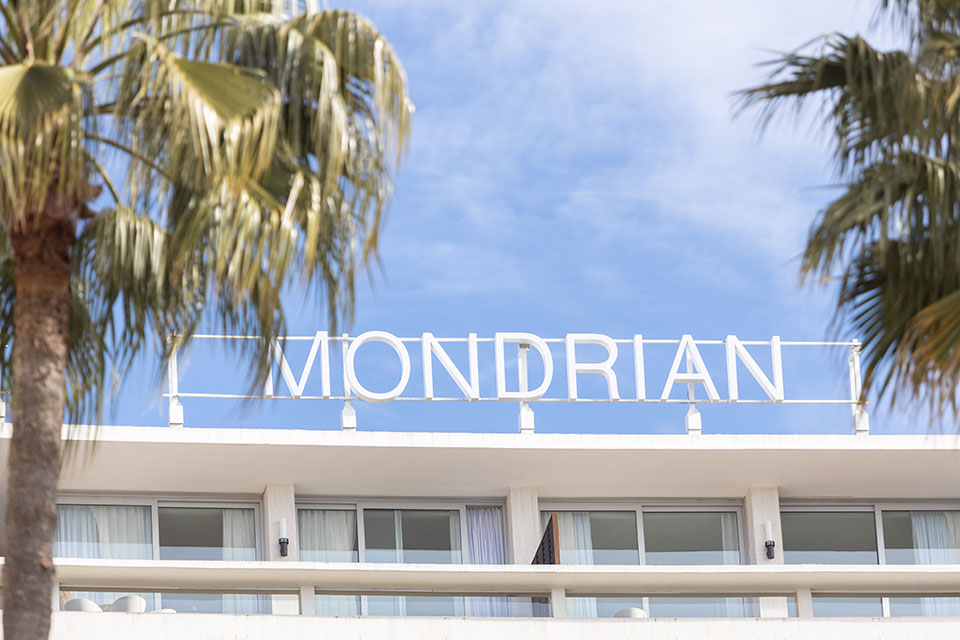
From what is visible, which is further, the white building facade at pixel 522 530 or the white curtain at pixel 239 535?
the white curtain at pixel 239 535

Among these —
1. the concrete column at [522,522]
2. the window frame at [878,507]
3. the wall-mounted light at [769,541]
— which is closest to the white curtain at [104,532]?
the concrete column at [522,522]

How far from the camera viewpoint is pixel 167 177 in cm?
1353

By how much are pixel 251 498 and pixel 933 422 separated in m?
16.4

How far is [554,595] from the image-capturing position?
26531 millimetres

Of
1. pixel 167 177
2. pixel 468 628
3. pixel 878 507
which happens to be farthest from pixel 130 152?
pixel 878 507

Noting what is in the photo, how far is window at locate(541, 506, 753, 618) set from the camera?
93.1ft

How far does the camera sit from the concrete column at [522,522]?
90.7 feet

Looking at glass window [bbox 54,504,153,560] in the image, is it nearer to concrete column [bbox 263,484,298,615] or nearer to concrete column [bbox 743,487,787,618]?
concrete column [bbox 263,484,298,615]

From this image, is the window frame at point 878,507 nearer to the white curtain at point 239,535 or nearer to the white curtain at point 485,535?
the white curtain at point 485,535

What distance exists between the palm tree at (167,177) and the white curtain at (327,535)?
1328 centimetres

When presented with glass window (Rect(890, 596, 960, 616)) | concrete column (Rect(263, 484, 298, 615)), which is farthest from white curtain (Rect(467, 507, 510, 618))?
glass window (Rect(890, 596, 960, 616))

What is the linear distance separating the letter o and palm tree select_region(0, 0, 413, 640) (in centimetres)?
1217

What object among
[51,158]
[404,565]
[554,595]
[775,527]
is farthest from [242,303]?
[775,527]

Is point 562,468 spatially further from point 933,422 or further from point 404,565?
point 933,422
